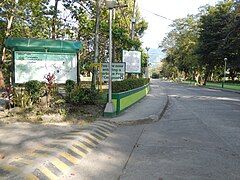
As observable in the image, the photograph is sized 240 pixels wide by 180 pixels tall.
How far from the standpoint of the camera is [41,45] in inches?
564

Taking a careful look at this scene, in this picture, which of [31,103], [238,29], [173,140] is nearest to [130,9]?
[238,29]

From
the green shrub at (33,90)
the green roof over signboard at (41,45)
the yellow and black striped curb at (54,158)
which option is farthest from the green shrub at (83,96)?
the yellow and black striped curb at (54,158)

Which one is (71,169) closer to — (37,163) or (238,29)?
(37,163)

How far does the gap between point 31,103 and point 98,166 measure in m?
6.58

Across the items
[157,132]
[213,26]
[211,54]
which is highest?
[213,26]

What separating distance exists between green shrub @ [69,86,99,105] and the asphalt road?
234cm

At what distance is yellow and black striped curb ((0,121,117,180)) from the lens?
Answer: 578cm

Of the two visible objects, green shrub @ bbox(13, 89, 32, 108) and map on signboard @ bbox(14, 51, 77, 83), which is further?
map on signboard @ bbox(14, 51, 77, 83)

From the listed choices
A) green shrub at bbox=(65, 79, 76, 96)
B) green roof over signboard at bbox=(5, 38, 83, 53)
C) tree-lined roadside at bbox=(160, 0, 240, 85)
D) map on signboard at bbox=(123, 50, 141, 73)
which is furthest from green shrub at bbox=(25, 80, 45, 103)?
tree-lined roadside at bbox=(160, 0, 240, 85)

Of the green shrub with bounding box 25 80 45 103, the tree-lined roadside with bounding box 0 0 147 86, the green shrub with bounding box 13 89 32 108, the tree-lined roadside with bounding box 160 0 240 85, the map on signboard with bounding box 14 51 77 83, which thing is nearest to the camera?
the green shrub with bounding box 13 89 32 108

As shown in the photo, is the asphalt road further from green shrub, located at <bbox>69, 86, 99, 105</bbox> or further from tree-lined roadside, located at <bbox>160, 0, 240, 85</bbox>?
tree-lined roadside, located at <bbox>160, 0, 240, 85</bbox>

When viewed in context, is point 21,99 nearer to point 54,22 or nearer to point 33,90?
point 33,90

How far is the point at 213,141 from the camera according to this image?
8906 millimetres

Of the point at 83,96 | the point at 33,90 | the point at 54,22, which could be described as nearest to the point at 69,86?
the point at 83,96
